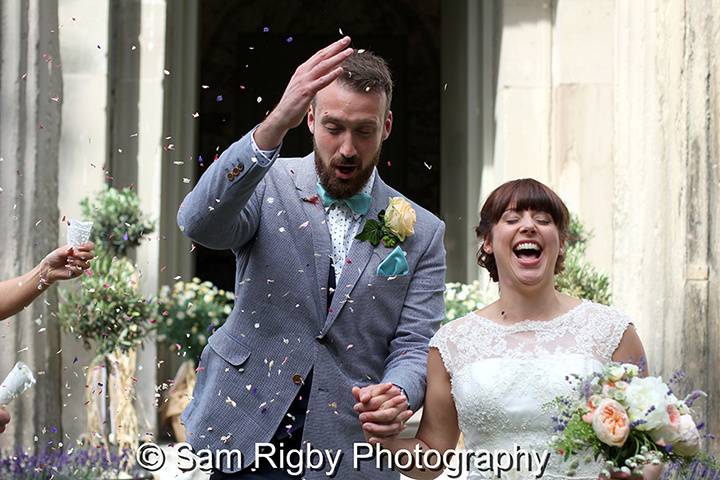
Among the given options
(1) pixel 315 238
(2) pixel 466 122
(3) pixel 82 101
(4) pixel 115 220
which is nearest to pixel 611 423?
(1) pixel 315 238

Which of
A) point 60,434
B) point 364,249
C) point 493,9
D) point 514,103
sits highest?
point 493,9

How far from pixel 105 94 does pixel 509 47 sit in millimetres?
3010

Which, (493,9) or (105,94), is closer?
(105,94)

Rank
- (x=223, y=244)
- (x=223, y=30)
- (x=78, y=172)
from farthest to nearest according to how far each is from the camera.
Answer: (x=223, y=30) < (x=78, y=172) < (x=223, y=244)

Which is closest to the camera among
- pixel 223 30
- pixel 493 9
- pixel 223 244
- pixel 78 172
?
pixel 223 244

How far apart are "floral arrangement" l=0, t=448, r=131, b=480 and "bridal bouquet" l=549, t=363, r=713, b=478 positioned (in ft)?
11.7

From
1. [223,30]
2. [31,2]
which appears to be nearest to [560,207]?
[31,2]

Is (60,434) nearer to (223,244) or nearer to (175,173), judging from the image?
(175,173)

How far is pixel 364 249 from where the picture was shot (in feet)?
13.1

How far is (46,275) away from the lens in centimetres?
410

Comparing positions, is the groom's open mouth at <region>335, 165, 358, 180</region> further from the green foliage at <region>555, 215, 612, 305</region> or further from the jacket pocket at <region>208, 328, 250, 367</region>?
the green foliage at <region>555, 215, 612, 305</region>

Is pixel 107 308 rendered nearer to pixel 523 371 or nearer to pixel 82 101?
pixel 82 101

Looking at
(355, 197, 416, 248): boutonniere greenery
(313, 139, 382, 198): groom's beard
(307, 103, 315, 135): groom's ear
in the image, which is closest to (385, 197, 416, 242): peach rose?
(355, 197, 416, 248): boutonniere greenery

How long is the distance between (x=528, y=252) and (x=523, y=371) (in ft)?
1.17
